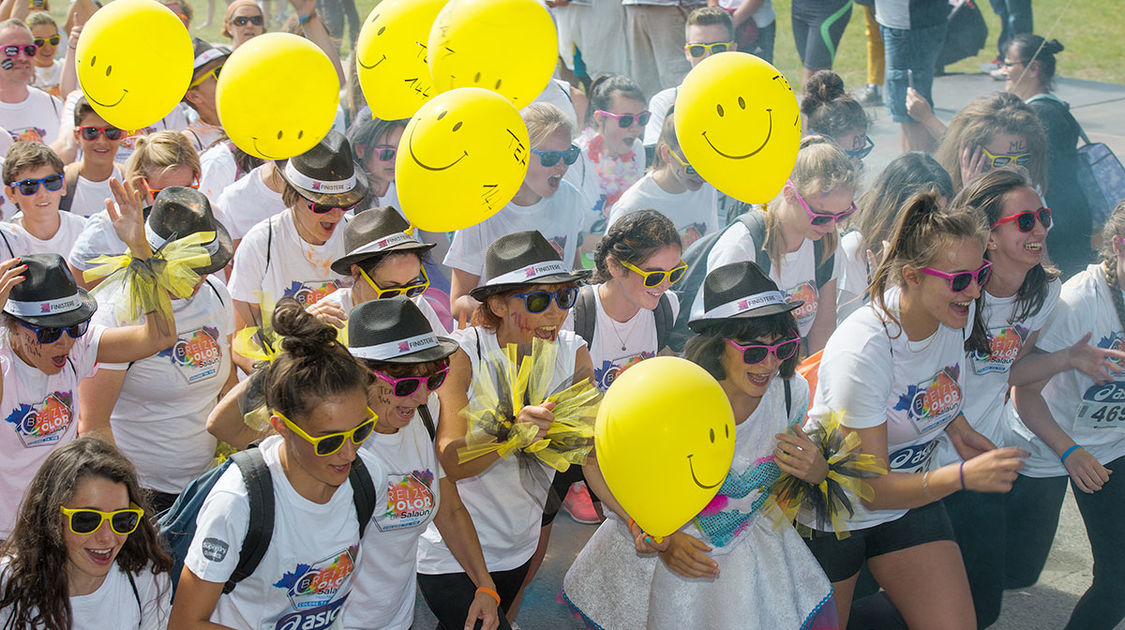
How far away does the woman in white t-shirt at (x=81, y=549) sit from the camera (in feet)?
→ 9.73

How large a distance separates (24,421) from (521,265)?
5.82ft

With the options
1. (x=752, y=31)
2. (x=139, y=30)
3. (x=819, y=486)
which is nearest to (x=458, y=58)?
(x=139, y=30)

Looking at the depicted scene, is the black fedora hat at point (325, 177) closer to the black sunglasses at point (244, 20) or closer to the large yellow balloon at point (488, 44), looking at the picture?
the large yellow balloon at point (488, 44)

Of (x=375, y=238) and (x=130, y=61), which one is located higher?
(x=130, y=61)

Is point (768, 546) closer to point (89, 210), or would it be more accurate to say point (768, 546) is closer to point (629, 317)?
point (629, 317)

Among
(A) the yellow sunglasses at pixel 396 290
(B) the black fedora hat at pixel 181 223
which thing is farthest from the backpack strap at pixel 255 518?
(B) the black fedora hat at pixel 181 223

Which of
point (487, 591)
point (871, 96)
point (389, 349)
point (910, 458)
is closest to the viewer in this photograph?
point (389, 349)

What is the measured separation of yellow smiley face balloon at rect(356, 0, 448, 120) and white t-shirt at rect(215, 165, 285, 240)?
0.66 meters

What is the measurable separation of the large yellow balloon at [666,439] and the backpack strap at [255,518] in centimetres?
99

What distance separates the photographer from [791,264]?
16.4 feet

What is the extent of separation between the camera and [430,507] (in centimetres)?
350

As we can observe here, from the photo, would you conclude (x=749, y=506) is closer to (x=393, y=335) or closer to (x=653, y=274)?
(x=653, y=274)

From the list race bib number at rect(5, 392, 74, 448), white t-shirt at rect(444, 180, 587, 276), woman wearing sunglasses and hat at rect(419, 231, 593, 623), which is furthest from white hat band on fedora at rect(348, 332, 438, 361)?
white t-shirt at rect(444, 180, 587, 276)

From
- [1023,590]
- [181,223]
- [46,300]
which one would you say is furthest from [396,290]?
[1023,590]
